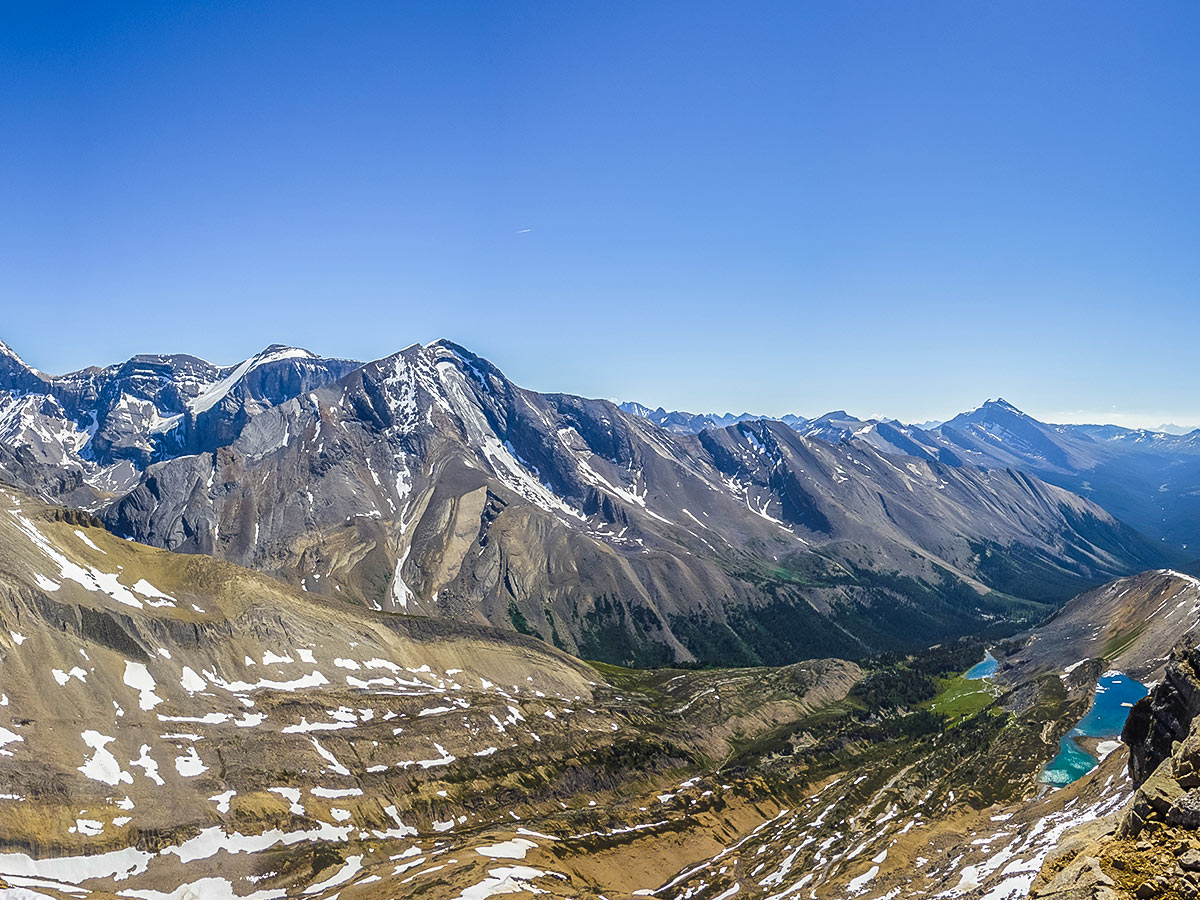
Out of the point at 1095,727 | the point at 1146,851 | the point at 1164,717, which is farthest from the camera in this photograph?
the point at 1095,727

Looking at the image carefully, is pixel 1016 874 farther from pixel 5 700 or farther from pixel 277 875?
pixel 5 700

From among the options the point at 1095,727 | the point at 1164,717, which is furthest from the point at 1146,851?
the point at 1095,727

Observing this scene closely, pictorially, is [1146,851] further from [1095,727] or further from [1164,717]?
[1095,727]

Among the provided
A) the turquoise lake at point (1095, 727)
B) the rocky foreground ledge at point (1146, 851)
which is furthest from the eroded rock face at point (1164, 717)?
the turquoise lake at point (1095, 727)

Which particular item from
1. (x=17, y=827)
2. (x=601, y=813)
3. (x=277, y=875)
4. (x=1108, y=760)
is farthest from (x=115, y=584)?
(x=1108, y=760)

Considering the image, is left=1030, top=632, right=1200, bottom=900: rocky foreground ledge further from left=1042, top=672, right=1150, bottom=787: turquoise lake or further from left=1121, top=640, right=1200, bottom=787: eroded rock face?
left=1042, top=672, right=1150, bottom=787: turquoise lake

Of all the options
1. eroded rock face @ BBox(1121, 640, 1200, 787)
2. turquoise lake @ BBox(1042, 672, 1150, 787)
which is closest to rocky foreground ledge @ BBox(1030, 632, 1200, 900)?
eroded rock face @ BBox(1121, 640, 1200, 787)

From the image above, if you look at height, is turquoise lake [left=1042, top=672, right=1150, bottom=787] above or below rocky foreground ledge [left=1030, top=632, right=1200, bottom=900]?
Result: below

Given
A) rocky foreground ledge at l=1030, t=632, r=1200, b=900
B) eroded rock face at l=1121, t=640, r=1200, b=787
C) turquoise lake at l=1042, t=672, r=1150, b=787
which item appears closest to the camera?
rocky foreground ledge at l=1030, t=632, r=1200, b=900

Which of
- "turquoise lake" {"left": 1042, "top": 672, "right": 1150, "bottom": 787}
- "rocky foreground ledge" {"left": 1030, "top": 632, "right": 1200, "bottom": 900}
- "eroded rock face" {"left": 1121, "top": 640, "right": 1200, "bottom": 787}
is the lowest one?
"turquoise lake" {"left": 1042, "top": 672, "right": 1150, "bottom": 787}
